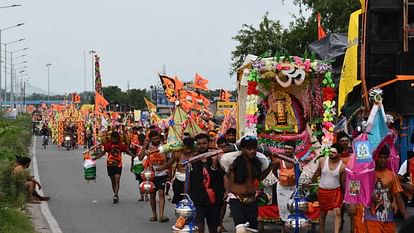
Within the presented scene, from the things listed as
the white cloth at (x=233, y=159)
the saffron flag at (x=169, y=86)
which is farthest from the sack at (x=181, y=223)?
the saffron flag at (x=169, y=86)

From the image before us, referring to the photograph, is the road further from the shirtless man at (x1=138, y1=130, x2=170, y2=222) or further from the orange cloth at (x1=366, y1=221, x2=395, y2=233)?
the orange cloth at (x1=366, y1=221, x2=395, y2=233)

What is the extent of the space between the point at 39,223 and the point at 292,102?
4.82m

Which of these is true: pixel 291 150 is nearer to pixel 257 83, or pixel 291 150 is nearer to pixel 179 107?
pixel 257 83

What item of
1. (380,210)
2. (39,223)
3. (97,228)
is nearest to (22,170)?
(39,223)

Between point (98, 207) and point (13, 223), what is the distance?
4004mm

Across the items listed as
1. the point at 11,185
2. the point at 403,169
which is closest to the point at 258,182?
the point at 403,169

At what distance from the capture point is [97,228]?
12.1 meters

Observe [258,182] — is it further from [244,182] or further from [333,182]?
[333,182]

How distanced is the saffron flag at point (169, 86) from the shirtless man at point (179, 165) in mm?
6978

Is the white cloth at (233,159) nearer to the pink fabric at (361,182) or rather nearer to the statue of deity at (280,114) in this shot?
the pink fabric at (361,182)

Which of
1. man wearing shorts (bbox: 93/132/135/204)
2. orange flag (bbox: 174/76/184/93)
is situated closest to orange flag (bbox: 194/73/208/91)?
orange flag (bbox: 174/76/184/93)

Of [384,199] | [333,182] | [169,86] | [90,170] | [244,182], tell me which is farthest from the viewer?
[169,86]

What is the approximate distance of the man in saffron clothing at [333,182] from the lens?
1023 centimetres

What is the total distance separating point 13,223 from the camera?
1103 cm
